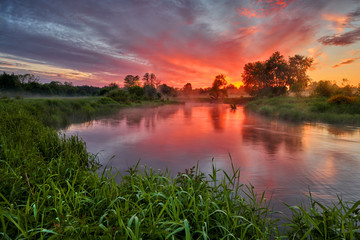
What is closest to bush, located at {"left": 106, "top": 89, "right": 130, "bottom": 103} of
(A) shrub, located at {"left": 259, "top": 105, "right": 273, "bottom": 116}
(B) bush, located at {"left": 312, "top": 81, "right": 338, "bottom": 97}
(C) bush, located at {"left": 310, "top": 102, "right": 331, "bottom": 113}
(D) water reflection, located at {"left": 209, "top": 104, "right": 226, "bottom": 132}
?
(D) water reflection, located at {"left": 209, "top": 104, "right": 226, "bottom": 132}

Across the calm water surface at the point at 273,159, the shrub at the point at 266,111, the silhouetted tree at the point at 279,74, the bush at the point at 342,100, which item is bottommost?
the calm water surface at the point at 273,159

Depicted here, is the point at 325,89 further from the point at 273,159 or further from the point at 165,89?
the point at 165,89

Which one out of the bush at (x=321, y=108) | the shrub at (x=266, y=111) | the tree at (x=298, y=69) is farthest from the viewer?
the tree at (x=298, y=69)

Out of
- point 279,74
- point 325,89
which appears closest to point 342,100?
point 325,89

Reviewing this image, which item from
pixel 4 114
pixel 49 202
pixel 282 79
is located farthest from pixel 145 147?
pixel 282 79

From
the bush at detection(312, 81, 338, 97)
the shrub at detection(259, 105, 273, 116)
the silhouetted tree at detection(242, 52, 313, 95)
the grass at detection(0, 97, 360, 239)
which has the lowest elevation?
the grass at detection(0, 97, 360, 239)

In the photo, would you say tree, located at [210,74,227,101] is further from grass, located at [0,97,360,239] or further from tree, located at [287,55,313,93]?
grass, located at [0,97,360,239]

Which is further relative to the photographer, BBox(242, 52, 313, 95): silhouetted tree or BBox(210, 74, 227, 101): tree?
BBox(210, 74, 227, 101): tree

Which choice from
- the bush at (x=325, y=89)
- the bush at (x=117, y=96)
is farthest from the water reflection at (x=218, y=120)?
the bush at (x=117, y=96)

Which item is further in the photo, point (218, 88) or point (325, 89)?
point (218, 88)

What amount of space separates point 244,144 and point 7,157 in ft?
37.8

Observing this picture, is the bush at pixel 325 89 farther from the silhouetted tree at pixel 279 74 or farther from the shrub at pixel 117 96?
the shrub at pixel 117 96

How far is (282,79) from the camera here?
171 feet

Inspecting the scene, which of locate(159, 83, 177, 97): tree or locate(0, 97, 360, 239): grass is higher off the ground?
locate(159, 83, 177, 97): tree
